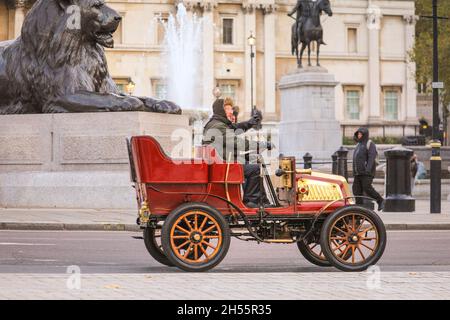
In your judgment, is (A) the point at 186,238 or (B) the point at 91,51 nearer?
(A) the point at 186,238

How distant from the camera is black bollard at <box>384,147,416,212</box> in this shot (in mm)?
26797

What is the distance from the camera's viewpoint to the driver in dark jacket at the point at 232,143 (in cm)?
1273

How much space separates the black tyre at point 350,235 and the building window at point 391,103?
78.6 m

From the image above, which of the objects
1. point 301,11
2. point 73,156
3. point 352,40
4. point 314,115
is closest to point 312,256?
point 73,156

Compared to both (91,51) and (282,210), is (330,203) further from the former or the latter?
(91,51)

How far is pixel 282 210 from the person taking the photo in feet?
41.2

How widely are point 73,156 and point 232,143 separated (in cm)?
1153

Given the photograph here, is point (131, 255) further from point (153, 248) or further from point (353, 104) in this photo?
point (353, 104)

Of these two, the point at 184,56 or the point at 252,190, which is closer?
the point at 252,190

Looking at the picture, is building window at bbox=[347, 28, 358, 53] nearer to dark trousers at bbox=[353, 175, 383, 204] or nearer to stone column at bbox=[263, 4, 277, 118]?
stone column at bbox=[263, 4, 277, 118]

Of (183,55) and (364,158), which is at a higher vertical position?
(183,55)

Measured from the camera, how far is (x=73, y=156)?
2406 centimetres

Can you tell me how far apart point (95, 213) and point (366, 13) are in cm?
6908
